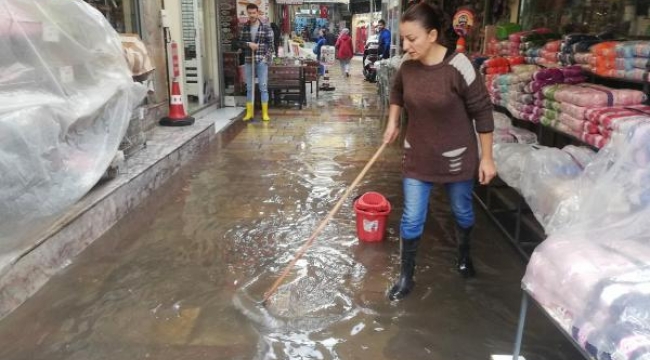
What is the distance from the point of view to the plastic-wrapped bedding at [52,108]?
124 inches

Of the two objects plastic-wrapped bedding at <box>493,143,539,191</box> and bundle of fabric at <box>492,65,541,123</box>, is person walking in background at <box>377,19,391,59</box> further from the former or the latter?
plastic-wrapped bedding at <box>493,143,539,191</box>

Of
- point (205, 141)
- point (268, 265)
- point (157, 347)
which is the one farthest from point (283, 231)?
point (205, 141)

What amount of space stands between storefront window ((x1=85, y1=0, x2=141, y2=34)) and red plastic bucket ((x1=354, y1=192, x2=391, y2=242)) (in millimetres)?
4268

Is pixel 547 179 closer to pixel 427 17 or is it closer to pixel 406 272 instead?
pixel 406 272

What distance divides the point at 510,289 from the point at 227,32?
31.2ft

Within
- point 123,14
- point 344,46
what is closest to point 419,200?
point 123,14

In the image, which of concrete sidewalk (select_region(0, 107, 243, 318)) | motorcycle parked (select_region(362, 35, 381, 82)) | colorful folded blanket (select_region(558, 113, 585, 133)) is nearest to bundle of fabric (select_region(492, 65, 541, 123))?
colorful folded blanket (select_region(558, 113, 585, 133))

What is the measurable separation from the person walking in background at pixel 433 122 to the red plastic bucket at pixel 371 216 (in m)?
0.76

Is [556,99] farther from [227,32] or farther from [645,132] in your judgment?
[227,32]

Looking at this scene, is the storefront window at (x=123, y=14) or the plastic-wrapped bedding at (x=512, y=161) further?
the storefront window at (x=123, y=14)

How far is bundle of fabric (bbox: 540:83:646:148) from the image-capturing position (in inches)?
128

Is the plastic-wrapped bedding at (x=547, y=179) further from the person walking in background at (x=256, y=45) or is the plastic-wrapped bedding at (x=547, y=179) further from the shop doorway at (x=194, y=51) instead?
the shop doorway at (x=194, y=51)

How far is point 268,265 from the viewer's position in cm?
376

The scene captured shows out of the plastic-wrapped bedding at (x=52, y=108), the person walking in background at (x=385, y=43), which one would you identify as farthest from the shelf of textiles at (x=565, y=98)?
the person walking in background at (x=385, y=43)
